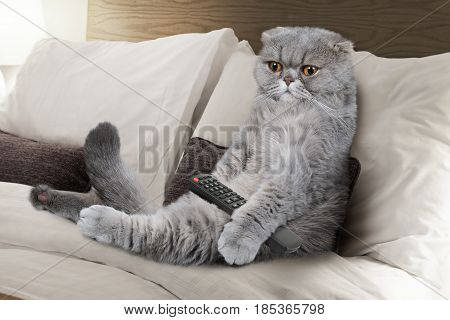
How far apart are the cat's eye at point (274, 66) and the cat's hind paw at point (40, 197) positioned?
0.72 meters

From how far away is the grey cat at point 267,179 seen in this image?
1.10 metres

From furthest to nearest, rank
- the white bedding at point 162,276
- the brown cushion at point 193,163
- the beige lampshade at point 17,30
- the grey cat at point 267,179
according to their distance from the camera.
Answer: the beige lampshade at point 17,30, the brown cushion at point 193,163, the grey cat at point 267,179, the white bedding at point 162,276

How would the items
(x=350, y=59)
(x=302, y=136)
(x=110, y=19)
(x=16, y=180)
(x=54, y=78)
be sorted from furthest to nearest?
(x=110, y=19)
(x=54, y=78)
(x=16, y=180)
(x=350, y=59)
(x=302, y=136)

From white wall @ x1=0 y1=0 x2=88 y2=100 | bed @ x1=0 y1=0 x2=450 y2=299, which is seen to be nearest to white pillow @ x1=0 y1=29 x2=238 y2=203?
bed @ x1=0 y1=0 x2=450 y2=299

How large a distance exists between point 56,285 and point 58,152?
83 cm

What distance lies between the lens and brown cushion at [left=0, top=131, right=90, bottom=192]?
1.67m

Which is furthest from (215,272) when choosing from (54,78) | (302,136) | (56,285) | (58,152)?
(54,78)

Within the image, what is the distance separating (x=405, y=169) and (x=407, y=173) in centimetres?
1

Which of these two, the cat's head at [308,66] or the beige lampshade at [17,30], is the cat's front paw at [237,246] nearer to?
the cat's head at [308,66]

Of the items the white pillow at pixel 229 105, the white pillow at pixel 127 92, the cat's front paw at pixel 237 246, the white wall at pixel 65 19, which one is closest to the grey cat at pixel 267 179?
the cat's front paw at pixel 237 246

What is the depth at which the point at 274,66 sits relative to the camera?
1363 millimetres

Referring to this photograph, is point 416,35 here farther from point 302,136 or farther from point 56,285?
point 56,285

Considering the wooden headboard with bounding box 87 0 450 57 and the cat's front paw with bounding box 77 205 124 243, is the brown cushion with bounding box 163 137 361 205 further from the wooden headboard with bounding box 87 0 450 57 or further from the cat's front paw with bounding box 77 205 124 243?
the wooden headboard with bounding box 87 0 450 57

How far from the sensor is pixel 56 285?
976 millimetres
